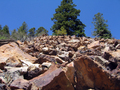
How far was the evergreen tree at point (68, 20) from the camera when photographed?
55.9 feet

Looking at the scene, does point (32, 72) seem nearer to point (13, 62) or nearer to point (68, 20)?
point (13, 62)

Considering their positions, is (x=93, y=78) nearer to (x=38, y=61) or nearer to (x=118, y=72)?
(x=118, y=72)

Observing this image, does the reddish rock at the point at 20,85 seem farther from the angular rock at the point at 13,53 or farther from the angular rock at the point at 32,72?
the angular rock at the point at 13,53

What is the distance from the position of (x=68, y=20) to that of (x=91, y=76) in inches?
626

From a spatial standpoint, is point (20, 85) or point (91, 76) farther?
point (91, 76)

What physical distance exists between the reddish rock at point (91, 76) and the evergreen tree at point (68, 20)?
45.3 feet

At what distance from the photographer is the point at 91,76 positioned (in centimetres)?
302

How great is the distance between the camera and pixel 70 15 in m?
18.0

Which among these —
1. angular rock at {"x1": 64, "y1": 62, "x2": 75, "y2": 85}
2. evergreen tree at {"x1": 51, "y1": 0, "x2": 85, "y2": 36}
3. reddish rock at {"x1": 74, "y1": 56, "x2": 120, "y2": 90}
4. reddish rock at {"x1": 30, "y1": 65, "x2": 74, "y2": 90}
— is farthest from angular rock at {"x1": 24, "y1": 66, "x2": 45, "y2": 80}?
evergreen tree at {"x1": 51, "y1": 0, "x2": 85, "y2": 36}

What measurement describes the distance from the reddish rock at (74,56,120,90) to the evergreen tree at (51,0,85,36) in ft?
45.3

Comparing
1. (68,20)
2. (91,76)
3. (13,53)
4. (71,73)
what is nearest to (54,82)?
(71,73)

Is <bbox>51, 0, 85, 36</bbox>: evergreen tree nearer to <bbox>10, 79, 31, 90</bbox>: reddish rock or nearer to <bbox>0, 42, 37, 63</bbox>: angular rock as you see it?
<bbox>0, 42, 37, 63</bbox>: angular rock

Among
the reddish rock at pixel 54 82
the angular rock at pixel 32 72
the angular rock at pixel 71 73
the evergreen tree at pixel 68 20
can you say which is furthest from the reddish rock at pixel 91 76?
the evergreen tree at pixel 68 20

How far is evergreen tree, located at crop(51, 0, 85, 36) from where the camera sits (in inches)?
671
